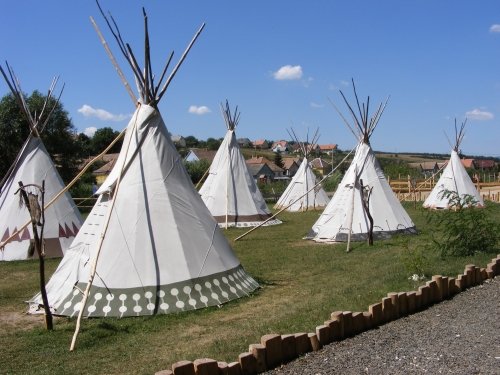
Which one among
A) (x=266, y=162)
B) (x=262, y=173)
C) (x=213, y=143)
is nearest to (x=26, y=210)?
(x=262, y=173)

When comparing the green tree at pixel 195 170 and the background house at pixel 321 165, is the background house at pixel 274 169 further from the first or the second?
the green tree at pixel 195 170

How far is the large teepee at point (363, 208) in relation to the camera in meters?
12.5

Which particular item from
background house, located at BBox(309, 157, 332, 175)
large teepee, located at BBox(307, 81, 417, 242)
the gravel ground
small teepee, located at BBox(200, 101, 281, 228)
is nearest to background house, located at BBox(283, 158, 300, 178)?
background house, located at BBox(309, 157, 332, 175)

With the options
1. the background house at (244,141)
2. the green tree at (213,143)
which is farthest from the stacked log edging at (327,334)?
the background house at (244,141)

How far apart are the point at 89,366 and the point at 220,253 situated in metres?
2.96

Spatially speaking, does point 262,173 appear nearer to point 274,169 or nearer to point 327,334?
point 274,169

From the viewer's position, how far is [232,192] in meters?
17.7

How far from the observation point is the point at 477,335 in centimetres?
485

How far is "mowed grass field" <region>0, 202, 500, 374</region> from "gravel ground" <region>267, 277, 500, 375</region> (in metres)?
0.66

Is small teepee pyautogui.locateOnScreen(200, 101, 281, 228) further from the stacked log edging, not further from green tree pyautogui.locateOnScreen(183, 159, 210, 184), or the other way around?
green tree pyautogui.locateOnScreen(183, 159, 210, 184)

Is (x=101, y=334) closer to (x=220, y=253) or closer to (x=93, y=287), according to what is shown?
(x=93, y=287)

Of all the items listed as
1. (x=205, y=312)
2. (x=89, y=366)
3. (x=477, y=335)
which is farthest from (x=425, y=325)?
(x=89, y=366)

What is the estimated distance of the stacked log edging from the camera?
12.8 feet

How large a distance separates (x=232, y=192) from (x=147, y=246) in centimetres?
1106
